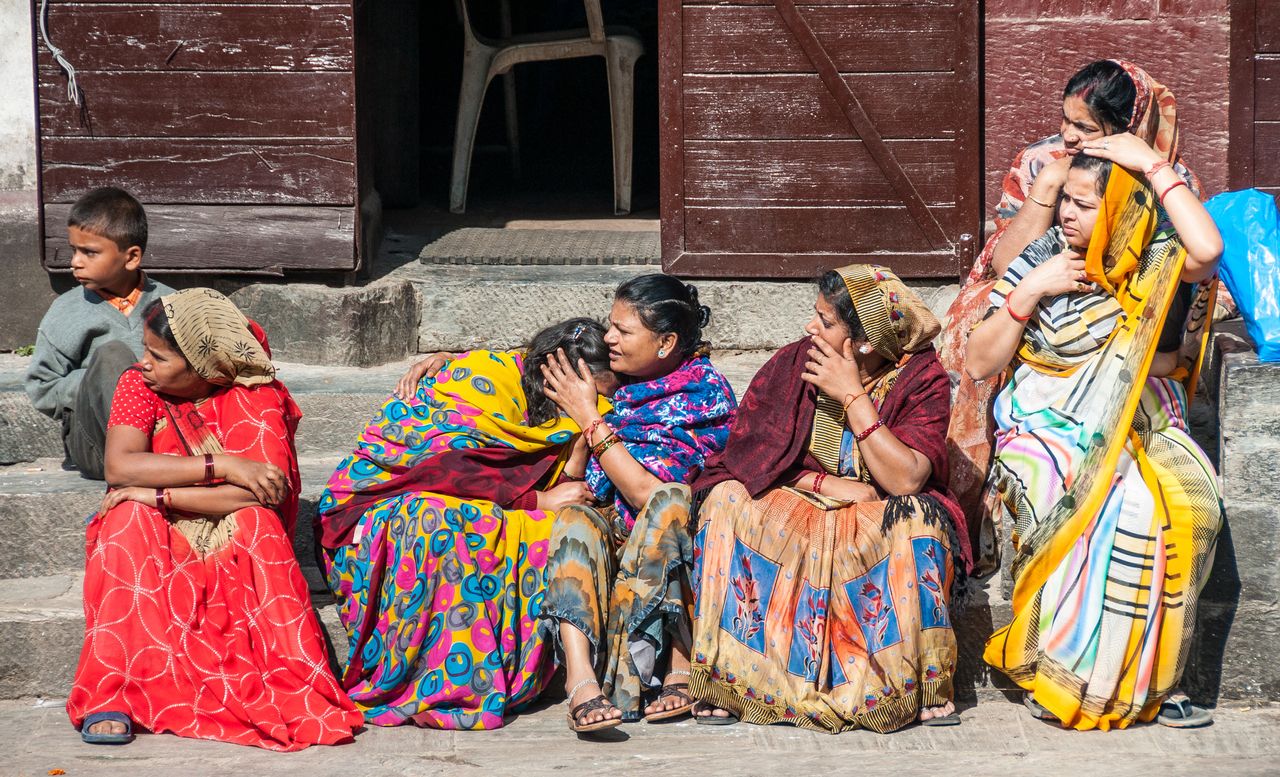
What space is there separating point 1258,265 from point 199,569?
2987 mm

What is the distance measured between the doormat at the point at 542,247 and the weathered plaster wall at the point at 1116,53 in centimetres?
154

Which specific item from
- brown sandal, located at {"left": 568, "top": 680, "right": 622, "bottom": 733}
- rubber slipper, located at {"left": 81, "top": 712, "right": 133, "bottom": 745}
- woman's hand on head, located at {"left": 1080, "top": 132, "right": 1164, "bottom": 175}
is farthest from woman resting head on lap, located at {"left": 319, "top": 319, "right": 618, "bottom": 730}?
woman's hand on head, located at {"left": 1080, "top": 132, "right": 1164, "bottom": 175}

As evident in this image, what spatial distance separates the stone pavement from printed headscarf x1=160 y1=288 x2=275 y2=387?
0.97m

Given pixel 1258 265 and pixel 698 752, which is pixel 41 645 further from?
pixel 1258 265

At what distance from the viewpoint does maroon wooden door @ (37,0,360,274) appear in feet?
19.1

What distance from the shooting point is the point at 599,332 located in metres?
4.52

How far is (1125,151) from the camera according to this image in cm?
412

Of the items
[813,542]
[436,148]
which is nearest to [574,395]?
[813,542]

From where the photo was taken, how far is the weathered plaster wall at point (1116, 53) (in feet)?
18.7

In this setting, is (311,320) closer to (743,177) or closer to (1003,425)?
(743,177)

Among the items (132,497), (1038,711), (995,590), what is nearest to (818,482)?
(995,590)

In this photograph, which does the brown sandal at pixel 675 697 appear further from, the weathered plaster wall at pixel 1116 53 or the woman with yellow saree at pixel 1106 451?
the weathered plaster wall at pixel 1116 53

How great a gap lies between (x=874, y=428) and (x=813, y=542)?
339 millimetres

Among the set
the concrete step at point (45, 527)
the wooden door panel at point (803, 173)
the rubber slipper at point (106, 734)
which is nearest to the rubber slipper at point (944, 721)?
the concrete step at point (45, 527)
